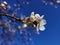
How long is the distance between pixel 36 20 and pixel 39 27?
0.31 feet

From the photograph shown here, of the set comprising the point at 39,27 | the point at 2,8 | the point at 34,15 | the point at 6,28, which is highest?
the point at 2,8

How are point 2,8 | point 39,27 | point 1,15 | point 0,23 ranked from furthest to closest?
point 2,8, point 0,23, point 1,15, point 39,27

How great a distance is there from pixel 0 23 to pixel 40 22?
681 mm

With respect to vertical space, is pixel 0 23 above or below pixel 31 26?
above

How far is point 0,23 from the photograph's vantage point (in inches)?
96.3

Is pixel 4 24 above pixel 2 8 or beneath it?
beneath

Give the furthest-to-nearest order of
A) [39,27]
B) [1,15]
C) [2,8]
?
[2,8] < [1,15] < [39,27]

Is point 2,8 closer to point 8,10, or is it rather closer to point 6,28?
point 8,10

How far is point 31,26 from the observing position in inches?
78.5

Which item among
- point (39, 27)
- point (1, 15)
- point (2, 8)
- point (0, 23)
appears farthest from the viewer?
point (2, 8)

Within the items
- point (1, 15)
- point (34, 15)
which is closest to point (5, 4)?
point (1, 15)

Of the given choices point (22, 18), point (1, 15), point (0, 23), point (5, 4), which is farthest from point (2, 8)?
point (22, 18)

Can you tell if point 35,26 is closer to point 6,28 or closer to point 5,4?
point 6,28

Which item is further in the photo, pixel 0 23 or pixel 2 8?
pixel 2 8
